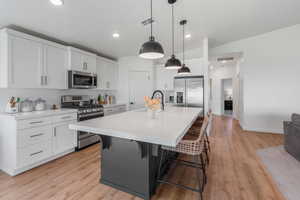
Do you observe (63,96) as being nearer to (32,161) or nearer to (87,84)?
(87,84)

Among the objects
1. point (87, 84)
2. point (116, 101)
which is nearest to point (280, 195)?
point (87, 84)

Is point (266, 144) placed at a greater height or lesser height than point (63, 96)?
lesser

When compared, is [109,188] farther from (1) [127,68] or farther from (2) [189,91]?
(1) [127,68]

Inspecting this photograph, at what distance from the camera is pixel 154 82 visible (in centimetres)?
532

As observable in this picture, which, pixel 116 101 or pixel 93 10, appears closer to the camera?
pixel 93 10

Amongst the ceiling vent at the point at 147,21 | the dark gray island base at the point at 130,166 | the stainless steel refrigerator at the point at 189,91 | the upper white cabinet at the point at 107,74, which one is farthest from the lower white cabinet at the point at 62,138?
the stainless steel refrigerator at the point at 189,91

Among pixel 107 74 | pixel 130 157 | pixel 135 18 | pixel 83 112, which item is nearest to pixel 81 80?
pixel 83 112

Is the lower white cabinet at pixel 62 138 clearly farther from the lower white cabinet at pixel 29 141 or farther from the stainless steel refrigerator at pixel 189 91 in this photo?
the stainless steel refrigerator at pixel 189 91

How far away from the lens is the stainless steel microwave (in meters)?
3.30

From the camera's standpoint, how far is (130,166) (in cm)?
173

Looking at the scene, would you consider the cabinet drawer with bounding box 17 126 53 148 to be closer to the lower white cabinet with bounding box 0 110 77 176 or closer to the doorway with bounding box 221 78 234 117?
the lower white cabinet with bounding box 0 110 77 176

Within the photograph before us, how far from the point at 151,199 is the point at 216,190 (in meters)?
0.86

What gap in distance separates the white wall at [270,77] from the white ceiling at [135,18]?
1.46 feet

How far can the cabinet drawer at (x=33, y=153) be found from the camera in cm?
221
